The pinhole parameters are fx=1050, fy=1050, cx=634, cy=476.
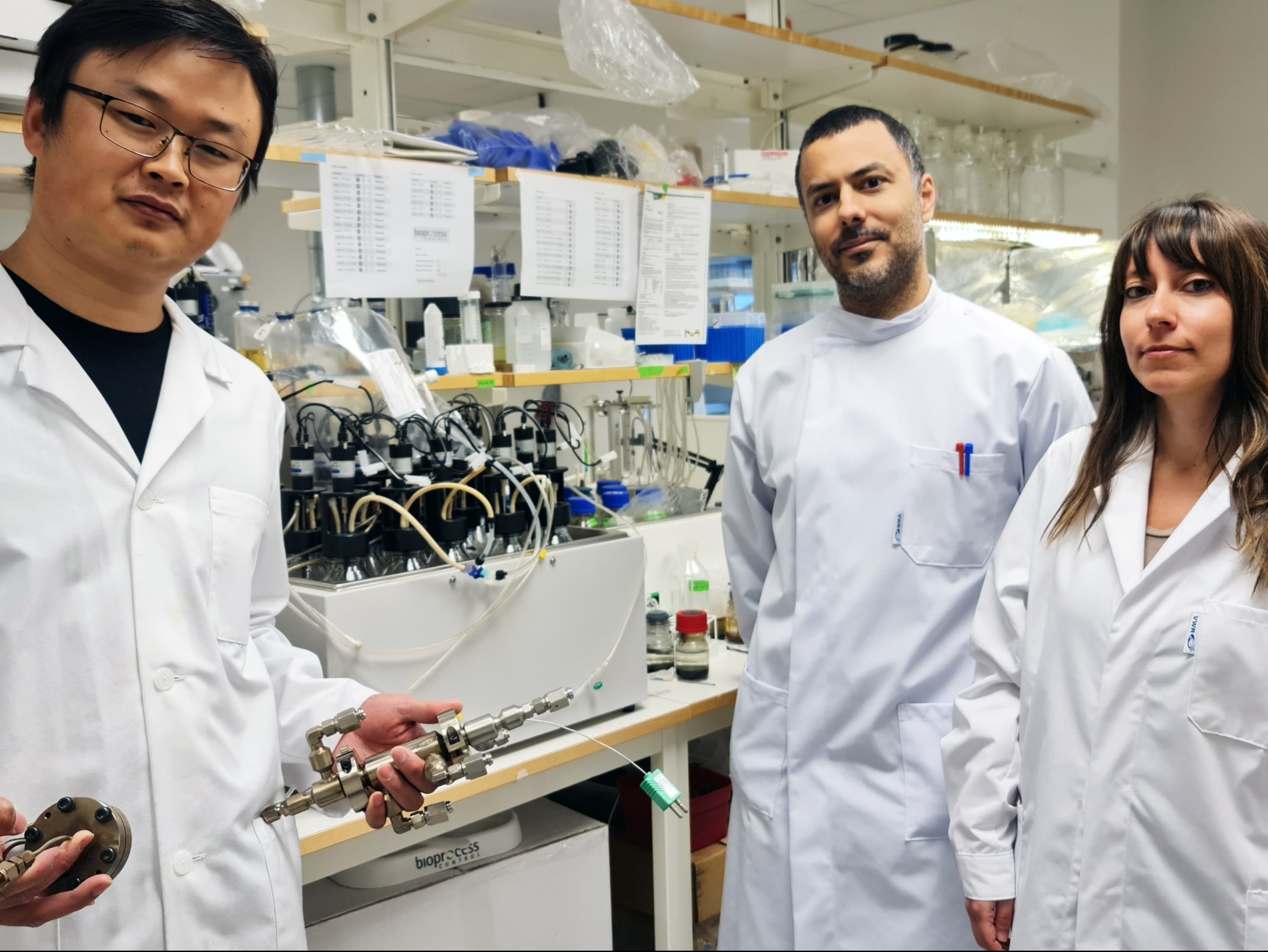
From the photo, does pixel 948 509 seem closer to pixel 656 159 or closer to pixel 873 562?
pixel 873 562

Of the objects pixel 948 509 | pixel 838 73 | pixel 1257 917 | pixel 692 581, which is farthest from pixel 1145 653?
pixel 838 73

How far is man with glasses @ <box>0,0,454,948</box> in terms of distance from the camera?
107 cm

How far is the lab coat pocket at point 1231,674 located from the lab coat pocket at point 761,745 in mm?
668

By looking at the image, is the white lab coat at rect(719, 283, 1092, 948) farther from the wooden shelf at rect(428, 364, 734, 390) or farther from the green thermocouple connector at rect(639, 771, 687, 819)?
the wooden shelf at rect(428, 364, 734, 390)

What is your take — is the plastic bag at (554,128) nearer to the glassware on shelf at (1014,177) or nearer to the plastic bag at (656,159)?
the plastic bag at (656,159)

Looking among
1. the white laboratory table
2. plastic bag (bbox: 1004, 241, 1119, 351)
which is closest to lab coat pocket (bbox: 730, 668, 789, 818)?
the white laboratory table

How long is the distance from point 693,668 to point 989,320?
891 millimetres

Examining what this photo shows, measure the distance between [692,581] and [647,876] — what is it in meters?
0.68

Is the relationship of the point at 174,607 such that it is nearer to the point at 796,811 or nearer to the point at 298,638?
the point at 298,638

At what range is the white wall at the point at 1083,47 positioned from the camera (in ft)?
13.3

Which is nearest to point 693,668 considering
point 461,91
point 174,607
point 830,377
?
point 830,377

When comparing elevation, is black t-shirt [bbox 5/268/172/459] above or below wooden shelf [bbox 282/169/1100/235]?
below

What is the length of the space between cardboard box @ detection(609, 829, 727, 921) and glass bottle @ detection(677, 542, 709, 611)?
558 millimetres

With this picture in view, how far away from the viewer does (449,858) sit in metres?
1.75
